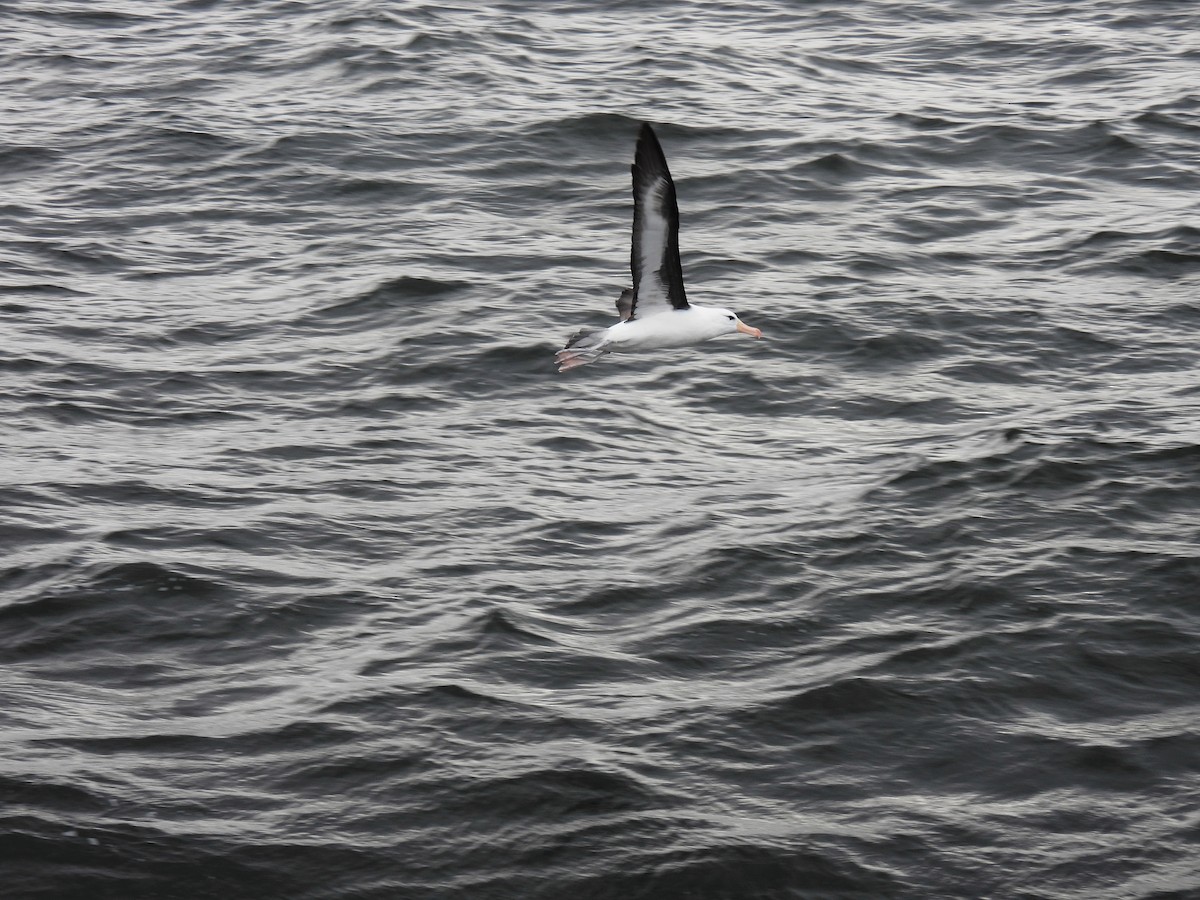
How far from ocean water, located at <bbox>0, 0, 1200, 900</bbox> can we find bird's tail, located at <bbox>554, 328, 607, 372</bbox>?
74.9 inches

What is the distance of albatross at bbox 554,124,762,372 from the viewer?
13.4 meters

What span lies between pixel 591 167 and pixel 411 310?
4836 mm

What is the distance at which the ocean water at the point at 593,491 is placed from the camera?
38.7 feet

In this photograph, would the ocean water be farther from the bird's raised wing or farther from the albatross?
the bird's raised wing

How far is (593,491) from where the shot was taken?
15852 millimetres

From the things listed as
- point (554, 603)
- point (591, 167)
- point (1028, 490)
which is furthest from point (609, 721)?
point (591, 167)

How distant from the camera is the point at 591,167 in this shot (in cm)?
2308

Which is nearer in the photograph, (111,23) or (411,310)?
(411,310)

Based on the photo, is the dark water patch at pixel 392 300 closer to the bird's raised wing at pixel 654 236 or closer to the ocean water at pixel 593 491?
the ocean water at pixel 593 491

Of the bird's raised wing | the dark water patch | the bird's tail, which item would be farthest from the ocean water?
the bird's raised wing

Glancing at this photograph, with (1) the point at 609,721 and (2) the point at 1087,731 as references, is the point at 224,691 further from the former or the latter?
(2) the point at 1087,731

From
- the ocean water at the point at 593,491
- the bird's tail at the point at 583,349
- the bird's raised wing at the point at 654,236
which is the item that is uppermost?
the bird's raised wing at the point at 654,236

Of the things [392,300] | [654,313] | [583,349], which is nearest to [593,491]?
[583,349]

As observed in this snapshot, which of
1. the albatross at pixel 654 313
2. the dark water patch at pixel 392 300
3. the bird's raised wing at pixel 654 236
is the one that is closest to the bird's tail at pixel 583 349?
Result: the albatross at pixel 654 313
